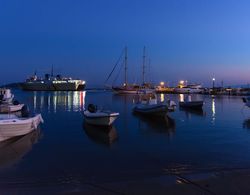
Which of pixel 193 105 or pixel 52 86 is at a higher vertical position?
pixel 52 86

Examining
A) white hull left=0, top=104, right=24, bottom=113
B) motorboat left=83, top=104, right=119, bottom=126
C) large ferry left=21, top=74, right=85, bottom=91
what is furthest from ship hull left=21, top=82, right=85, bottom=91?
motorboat left=83, top=104, right=119, bottom=126

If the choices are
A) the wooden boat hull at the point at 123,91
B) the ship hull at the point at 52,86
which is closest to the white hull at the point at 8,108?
the wooden boat hull at the point at 123,91

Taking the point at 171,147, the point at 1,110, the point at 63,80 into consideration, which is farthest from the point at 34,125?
the point at 63,80

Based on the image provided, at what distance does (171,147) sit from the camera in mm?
16797

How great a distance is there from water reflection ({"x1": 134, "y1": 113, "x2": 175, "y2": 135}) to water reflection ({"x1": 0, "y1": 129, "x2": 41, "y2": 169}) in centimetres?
814

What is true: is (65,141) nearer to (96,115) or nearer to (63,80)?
(96,115)

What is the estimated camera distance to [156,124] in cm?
2725

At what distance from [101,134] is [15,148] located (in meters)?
6.32

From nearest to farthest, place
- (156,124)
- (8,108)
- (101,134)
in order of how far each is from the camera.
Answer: (101,134), (156,124), (8,108)

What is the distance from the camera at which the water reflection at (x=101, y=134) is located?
62.3 ft

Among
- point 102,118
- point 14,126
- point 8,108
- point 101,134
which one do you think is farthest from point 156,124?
point 8,108

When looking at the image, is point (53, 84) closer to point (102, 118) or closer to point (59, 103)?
point (59, 103)

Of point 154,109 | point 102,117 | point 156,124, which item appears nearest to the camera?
point 102,117

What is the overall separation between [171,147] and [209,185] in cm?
734
